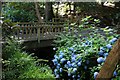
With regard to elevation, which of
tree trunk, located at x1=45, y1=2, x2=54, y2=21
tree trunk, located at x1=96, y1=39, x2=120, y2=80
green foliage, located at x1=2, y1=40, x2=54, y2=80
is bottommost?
tree trunk, located at x1=45, y1=2, x2=54, y2=21

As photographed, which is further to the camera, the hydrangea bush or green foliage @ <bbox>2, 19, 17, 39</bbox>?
green foliage @ <bbox>2, 19, 17, 39</bbox>

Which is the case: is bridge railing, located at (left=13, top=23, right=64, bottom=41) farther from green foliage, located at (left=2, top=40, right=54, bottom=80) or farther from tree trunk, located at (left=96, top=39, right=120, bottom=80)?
tree trunk, located at (left=96, top=39, right=120, bottom=80)

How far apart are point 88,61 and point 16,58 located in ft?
3.22

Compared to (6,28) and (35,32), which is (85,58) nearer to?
(6,28)

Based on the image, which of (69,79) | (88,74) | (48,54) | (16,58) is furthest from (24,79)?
(48,54)

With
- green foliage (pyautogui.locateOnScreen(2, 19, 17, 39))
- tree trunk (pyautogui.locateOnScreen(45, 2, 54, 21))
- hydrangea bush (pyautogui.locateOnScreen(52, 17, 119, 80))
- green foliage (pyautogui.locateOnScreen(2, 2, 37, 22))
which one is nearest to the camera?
hydrangea bush (pyautogui.locateOnScreen(52, 17, 119, 80))

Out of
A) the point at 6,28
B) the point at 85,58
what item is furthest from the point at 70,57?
the point at 6,28

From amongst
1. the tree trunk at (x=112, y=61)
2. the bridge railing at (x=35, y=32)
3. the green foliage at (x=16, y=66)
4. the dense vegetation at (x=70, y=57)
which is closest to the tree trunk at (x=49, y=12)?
the bridge railing at (x=35, y=32)

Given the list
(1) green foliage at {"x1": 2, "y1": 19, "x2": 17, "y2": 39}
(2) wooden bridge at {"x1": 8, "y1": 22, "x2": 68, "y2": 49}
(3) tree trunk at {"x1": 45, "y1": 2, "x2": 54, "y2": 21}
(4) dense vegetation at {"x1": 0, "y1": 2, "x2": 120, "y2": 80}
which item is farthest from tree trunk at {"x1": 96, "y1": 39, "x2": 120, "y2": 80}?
(3) tree trunk at {"x1": 45, "y1": 2, "x2": 54, "y2": 21}

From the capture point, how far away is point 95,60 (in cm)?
279

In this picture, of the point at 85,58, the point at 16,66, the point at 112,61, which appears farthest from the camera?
the point at 16,66

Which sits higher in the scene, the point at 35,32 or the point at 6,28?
the point at 6,28

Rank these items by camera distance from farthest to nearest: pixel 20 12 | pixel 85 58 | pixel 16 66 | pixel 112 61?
pixel 20 12 < pixel 16 66 < pixel 85 58 < pixel 112 61

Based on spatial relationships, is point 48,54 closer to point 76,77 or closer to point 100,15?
point 76,77
